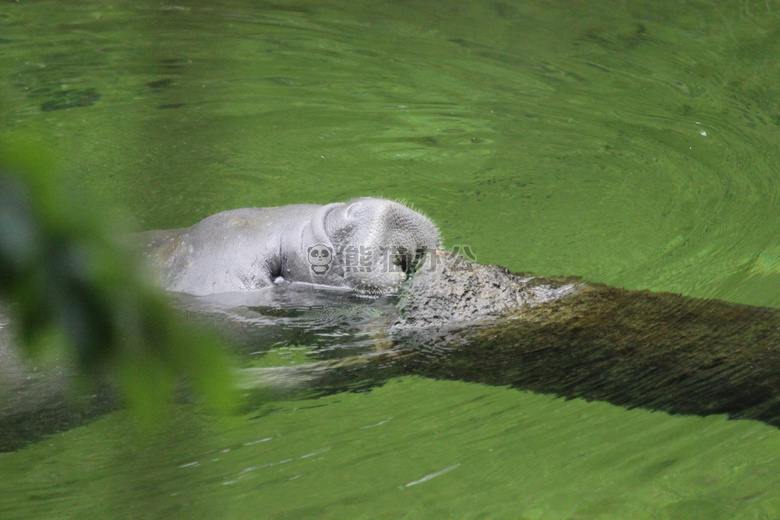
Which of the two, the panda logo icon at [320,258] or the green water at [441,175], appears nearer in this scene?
the green water at [441,175]

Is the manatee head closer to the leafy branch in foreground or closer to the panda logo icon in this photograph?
the panda logo icon

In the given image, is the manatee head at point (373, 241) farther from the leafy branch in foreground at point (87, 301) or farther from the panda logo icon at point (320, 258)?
the leafy branch in foreground at point (87, 301)

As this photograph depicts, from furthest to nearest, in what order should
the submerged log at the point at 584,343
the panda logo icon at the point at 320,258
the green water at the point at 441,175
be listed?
the panda logo icon at the point at 320,258 → the submerged log at the point at 584,343 → the green water at the point at 441,175

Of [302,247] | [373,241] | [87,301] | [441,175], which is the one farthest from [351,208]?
[441,175]

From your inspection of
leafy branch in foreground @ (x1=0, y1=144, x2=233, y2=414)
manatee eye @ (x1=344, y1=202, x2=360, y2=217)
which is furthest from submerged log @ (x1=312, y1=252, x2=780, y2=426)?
leafy branch in foreground @ (x1=0, y1=144, x2=233, y2=414)

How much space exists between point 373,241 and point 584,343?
733mm

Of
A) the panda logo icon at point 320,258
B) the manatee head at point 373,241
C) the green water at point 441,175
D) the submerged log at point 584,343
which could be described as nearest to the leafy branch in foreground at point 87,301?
the green water at point 441,175

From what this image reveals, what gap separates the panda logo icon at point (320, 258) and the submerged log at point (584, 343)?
300mm

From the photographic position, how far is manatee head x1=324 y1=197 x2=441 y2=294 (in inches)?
105

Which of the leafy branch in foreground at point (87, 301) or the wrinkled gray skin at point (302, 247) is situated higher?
the leafy branch in foreground at point (87, 301)

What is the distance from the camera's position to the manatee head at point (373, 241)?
8.73 feet

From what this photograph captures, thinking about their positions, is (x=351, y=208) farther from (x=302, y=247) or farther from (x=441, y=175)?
(x=441, y=175)

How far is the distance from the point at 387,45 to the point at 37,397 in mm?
5153

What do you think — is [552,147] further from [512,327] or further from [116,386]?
[116,386]
